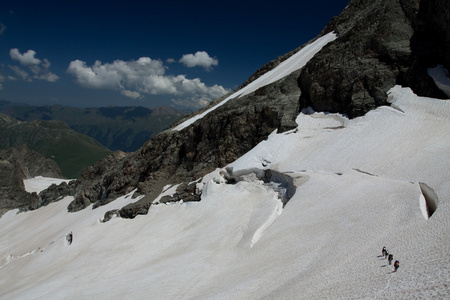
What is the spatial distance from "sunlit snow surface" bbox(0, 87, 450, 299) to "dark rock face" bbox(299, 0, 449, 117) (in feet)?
6.64

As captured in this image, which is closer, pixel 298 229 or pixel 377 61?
pixel 298 229

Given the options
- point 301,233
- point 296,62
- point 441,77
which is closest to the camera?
point 301,233

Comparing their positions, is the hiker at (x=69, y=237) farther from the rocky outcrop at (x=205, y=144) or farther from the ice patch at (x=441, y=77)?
the ice patch at (x=441, y=77)

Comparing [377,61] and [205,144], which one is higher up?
[205,144]

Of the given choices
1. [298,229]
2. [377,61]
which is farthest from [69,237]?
[377,61]

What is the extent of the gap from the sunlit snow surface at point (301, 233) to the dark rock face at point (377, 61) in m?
2.02

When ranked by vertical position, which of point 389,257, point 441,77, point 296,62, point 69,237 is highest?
point 296,62

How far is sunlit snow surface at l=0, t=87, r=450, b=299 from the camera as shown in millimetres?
14281

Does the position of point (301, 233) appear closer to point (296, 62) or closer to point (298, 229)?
point (298, 229)

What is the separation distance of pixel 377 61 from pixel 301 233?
26.1 meters

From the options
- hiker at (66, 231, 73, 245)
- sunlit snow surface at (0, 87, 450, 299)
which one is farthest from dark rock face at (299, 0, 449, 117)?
hiker at (66, 231, 73, 245)

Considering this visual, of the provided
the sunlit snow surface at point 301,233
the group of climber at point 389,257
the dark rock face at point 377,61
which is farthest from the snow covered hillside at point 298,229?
the dark rock face at point 377,61

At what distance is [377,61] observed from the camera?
3528cm

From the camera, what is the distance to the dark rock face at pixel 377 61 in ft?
110
